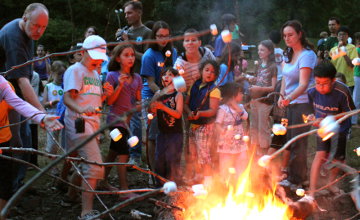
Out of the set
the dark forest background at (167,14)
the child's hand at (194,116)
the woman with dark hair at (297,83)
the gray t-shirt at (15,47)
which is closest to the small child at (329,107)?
the woman with dark hair at (297,83)

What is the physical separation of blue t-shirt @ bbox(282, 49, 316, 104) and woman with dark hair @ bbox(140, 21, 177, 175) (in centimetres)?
138

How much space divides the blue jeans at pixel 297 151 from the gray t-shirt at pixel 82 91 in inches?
87.7

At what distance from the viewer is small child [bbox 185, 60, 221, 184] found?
4.94 m

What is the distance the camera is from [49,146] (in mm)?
5629

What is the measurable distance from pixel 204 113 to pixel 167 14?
41.9 feet

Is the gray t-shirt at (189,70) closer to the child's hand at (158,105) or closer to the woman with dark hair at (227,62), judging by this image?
the woman with dark hair at (227,62)

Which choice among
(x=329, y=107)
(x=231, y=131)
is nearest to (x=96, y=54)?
(x=231, y=131)

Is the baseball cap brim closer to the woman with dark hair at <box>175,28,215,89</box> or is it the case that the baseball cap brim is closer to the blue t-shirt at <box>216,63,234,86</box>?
the woman with dark hair at <box>175,28,215,89</box>

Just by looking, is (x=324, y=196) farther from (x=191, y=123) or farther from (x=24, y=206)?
(x=24, y=206)

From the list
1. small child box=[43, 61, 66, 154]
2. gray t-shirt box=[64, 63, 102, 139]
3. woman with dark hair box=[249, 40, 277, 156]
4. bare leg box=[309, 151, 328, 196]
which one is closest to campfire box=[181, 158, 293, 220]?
bare leg box=[309, 151, 328, 196]

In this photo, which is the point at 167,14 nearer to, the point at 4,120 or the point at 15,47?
the point at 15,47

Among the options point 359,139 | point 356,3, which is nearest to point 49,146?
point 359,139

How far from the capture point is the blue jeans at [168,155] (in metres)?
4.84

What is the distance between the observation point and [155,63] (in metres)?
5.28
